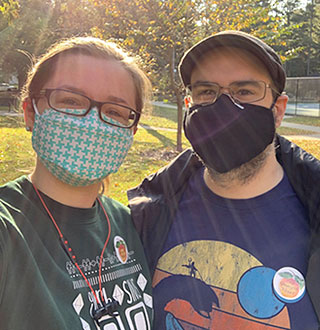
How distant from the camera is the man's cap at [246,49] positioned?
2.17 meters

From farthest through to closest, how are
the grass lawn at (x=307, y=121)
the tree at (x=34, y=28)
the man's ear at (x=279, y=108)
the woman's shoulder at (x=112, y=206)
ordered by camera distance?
the tree at (x=34, y=28) → the grass lawn at (x=307, y=121) → the man's ear at (x=279, y=108) → the woman's shoulder at (x=112, y=206)

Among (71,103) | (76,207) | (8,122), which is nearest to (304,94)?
(8,122)

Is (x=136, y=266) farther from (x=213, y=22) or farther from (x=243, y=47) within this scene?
(x=213, y=22)

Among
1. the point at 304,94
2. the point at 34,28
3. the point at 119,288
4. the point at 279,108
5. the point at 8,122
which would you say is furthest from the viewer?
the point at 304,94

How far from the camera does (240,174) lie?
222cm

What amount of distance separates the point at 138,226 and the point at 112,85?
81 cm

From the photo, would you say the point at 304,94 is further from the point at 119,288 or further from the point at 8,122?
the point at 119,288

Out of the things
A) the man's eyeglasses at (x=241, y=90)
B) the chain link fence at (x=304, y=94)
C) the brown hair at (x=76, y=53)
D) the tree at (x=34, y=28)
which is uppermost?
the brown hair at (x=76, y=53)

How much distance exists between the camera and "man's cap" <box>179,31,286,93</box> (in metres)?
2.17

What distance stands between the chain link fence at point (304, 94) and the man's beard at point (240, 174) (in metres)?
23.5

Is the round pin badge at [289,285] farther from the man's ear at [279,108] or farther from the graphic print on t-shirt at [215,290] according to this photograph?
the man's ear at [279,108]

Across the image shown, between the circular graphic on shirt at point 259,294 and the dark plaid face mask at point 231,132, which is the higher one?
the dark plaid face mask at point 231,132

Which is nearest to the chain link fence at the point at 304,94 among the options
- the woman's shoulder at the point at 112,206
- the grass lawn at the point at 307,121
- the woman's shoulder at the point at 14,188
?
the grass lawn at the point at 307,121

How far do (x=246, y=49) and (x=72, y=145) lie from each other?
1.12 meters
